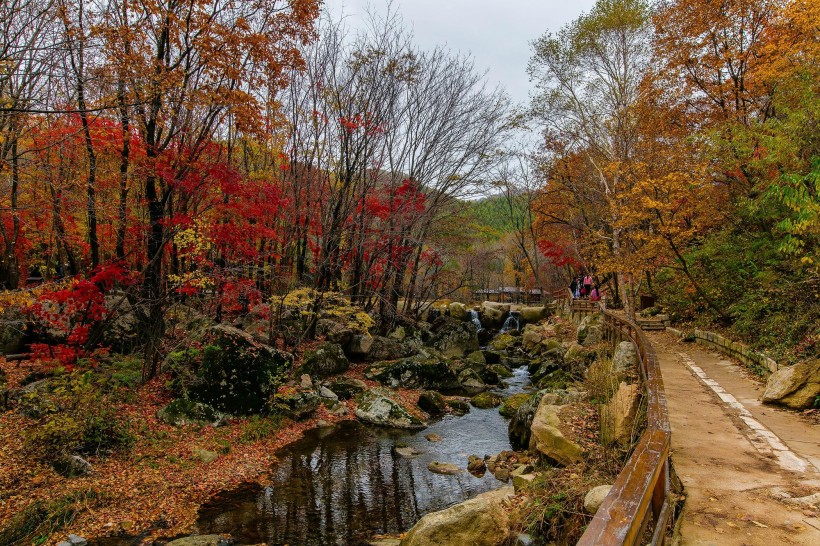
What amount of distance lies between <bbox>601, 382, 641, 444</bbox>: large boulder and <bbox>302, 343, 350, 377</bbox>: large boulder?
9.16 meters

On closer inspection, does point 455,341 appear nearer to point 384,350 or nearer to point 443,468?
point 384,350

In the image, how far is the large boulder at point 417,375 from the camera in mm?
14820

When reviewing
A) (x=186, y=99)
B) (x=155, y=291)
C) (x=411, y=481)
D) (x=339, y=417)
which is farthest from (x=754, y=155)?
(x=155, y=291)

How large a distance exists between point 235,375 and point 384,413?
12.1ft

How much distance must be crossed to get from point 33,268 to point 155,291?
46.0ft

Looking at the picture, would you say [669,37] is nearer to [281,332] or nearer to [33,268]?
[281,332]

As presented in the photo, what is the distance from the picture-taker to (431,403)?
12.9 m

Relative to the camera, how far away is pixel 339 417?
12000mm

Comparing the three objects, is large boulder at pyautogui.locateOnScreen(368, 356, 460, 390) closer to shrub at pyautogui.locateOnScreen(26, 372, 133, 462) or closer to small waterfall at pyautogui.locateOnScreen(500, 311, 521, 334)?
shrub at pyautogui.locateOnScreen(26, 372, 133, 462)

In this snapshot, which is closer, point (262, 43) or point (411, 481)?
point (411, 481)

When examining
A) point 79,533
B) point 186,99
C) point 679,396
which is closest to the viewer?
point 79,533

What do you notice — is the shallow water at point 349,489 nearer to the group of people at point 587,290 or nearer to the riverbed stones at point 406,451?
the riverbed stones at point 406,451

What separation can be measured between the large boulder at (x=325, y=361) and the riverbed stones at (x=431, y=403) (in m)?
3.05

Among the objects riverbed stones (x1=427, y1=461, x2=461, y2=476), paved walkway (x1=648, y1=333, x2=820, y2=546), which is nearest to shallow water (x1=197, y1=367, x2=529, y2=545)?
riverbed stones (x1=427, y1=461, x2=461, y2=476)
